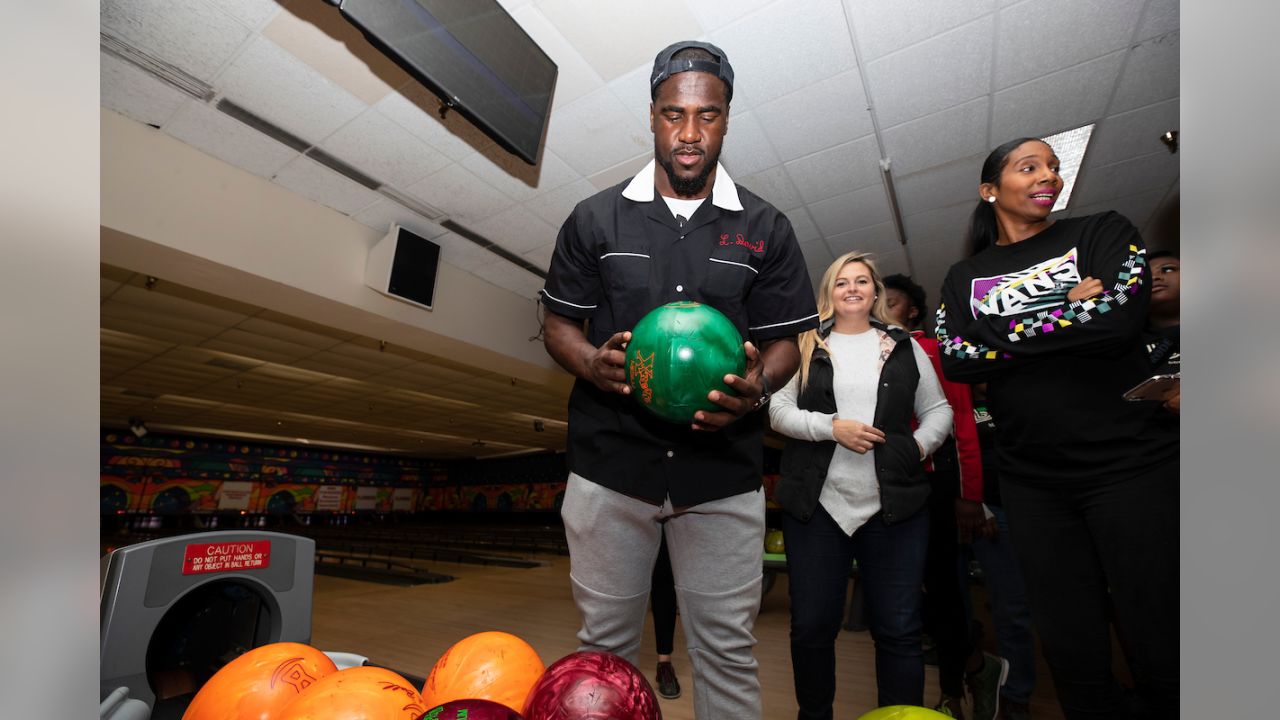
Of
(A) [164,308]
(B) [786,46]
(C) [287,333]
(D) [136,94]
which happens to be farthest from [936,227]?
(A) [164,308]

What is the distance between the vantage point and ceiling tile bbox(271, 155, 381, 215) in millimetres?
4141

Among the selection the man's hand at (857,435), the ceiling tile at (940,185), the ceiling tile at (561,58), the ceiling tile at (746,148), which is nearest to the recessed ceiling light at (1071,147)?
the ceiling tile at (940,185)

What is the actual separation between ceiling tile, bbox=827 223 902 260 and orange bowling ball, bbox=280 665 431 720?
5.04 m

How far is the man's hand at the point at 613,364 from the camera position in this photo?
1.04 meters

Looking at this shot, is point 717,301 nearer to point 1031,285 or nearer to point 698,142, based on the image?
point 698,142

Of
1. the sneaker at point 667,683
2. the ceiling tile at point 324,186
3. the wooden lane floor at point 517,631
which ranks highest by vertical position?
the ceiling tile at point 324,186

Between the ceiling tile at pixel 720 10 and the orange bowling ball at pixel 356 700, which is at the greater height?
the ceiling tile at pixel 720 10

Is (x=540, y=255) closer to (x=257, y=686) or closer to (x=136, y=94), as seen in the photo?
(x=136, y=94)

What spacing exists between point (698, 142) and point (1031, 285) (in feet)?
2.73

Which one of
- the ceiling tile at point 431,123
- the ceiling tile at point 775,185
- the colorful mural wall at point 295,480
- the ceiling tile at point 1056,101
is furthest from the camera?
the colorful mural wall at point 295,480

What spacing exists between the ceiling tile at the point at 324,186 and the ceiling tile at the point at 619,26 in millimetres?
2131

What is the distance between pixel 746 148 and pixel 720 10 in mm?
1176

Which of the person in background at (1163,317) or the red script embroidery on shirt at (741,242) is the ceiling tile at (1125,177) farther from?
the red script embroidery on shirt at (741,242)

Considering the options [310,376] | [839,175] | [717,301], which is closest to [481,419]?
[310,376]
